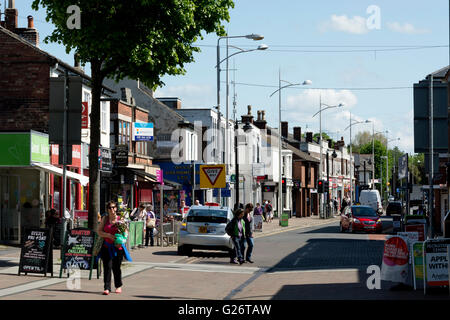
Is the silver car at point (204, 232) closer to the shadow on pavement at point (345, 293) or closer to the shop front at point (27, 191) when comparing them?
the shop front at point (27, 191)

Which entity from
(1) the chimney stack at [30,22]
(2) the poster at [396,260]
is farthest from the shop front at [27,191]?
(2) the poster at [396,260]

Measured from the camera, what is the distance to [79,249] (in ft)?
57.8

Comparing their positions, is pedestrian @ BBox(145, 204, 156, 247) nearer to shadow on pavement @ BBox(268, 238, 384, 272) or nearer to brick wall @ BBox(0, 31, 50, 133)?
shadow on pavement @ BBox(268, 238, 384, 272)

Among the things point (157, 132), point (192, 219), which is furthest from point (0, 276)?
point (157, 132)

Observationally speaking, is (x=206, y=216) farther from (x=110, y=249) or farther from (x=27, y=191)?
(x=110, y=249)

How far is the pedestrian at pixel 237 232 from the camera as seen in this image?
2320cm

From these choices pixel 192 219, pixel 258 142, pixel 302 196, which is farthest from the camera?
pixel 302 196

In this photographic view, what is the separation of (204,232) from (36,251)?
8.10m

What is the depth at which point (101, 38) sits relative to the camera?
1952 centimetres

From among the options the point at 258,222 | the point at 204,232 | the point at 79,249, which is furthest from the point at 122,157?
the point at 79,249

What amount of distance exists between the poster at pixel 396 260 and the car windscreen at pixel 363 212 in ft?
94.3
